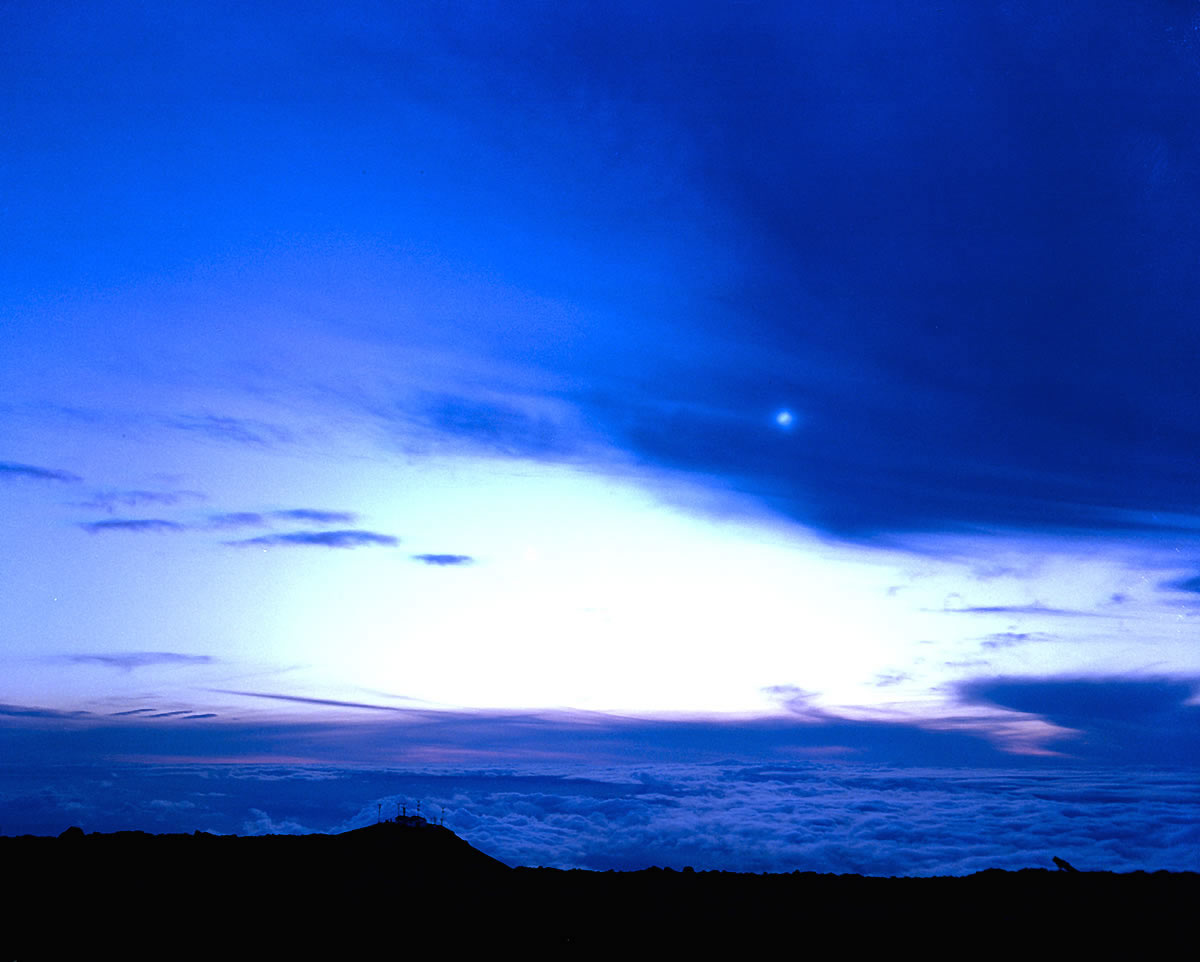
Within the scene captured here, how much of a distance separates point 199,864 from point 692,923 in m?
25.9

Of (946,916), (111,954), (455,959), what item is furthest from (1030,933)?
(111,954)

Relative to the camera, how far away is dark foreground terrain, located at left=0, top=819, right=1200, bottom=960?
3784 cm

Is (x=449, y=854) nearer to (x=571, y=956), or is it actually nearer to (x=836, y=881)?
(x=571, y=956)

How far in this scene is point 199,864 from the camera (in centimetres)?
4741

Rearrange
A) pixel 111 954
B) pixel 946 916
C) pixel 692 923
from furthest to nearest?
1. pixel 946 916
2. pixel 692 923
3. pixel 111 954

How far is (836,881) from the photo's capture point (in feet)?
180

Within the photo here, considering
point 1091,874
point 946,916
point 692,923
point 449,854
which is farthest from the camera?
point 1091,874

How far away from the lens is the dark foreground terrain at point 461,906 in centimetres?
3784

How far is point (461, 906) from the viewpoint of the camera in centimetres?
4444

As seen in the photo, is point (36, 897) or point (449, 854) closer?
point (36, 897)

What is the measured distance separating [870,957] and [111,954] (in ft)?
104

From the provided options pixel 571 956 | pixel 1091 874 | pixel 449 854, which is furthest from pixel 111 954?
pixel 1091 874

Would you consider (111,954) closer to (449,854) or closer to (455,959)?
(455,959)

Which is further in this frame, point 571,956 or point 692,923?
point 692,923
